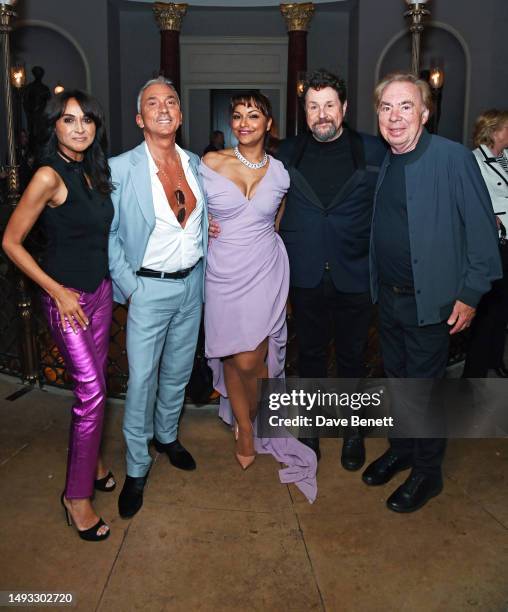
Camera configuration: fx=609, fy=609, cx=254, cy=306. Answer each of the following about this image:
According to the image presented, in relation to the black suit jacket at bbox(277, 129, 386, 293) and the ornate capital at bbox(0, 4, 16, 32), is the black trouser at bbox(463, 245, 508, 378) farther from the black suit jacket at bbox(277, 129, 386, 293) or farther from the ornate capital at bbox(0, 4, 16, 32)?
the ornate capital at bbox(0, 4, 16, 32)

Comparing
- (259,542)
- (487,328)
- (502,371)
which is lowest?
(259,542)

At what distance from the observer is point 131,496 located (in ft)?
8.86

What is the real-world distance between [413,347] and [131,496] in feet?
4.65

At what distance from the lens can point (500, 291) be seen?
3768 millimetres

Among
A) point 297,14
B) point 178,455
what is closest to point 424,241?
point 178,455

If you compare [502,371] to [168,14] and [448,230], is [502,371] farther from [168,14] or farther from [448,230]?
[168,14]

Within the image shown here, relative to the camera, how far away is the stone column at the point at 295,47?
10.7 m

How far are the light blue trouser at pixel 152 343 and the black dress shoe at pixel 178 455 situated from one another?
1.08 ft

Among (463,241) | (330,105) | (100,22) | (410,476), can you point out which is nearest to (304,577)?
(410,476)

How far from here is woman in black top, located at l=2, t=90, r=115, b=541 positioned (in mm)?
2229

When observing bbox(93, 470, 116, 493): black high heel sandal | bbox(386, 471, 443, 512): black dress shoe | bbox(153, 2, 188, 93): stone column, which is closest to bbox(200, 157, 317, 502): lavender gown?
bbox(386, 471, 443, 512): black dress shoe

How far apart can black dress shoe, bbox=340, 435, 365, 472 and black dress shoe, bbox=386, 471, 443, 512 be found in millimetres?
323

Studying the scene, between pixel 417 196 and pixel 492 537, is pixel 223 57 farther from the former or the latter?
pixel 492 537

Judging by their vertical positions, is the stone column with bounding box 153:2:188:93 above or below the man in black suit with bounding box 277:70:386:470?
above
